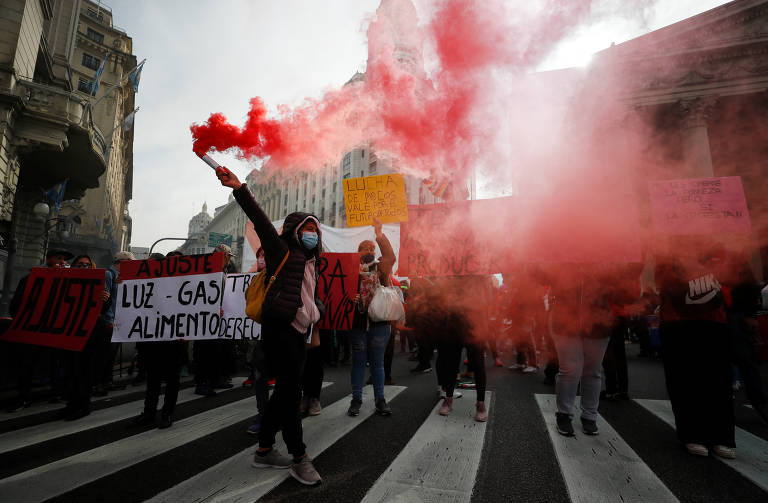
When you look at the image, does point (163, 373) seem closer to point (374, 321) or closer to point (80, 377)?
point (80, 377)

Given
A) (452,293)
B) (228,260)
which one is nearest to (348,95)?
(228,260)

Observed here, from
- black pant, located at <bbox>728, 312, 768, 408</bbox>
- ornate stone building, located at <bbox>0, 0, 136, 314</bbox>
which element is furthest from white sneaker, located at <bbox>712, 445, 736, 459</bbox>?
ornate stone building, located at <bbox>0, 0, 136, 314</bbox>

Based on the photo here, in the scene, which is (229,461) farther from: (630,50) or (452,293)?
(630,50)

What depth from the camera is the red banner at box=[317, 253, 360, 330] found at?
15.6 ft

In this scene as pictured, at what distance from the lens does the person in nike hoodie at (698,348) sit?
316cm

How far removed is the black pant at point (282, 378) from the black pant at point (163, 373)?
179cm

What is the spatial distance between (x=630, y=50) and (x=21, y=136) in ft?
70.4

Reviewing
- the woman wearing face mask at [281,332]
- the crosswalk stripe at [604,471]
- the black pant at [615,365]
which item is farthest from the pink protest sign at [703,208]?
the woman wearing face mask at [281,332]

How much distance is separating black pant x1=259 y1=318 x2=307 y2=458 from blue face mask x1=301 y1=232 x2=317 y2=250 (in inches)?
23.6

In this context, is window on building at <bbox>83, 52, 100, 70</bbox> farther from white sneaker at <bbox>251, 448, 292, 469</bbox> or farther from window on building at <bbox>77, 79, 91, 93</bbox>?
white sneaker at <bbox>251, 448, 292, 469</bbox>

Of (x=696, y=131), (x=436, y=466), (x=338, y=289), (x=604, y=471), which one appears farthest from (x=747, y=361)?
(x=696, y=131)

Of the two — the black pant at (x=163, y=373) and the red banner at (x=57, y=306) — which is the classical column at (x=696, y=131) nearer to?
the black pant at (x=163, y=373)

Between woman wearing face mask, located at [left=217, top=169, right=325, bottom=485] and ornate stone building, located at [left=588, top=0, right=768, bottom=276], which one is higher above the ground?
ornate stone building, located at [left=588, top=0, right=768, bottom=276]

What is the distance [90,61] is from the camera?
36.3 meters
